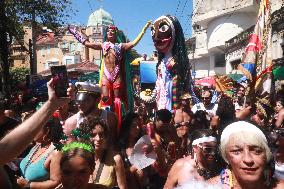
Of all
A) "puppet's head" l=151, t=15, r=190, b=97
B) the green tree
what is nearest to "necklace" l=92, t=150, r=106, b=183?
"puppet's head" l=151, t=15, r=190, b=97

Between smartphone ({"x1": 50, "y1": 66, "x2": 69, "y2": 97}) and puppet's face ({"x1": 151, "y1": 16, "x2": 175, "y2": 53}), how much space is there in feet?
17.0

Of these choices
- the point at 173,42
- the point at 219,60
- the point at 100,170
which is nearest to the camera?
the point at 100,170

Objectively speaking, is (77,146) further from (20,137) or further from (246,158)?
(246,158)

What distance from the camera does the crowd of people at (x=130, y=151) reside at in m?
2.60

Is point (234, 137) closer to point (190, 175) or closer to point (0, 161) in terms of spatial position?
point (190, 175)

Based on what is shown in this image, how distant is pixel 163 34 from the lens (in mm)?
7602

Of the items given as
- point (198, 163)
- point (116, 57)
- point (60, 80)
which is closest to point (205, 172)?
point (198, 163)

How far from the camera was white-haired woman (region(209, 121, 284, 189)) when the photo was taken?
261cm

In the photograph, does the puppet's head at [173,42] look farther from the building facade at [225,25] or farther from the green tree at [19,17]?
the building facade at [225,25]

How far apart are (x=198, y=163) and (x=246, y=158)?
1.01 metres

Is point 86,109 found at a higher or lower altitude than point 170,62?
lower

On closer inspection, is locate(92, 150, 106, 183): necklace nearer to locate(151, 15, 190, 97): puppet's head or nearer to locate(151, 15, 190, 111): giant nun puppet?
locate(151, 15, 190, 111): giant nun puppet

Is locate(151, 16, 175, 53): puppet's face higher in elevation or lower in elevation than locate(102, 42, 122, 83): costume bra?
higher

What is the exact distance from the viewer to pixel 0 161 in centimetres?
209
